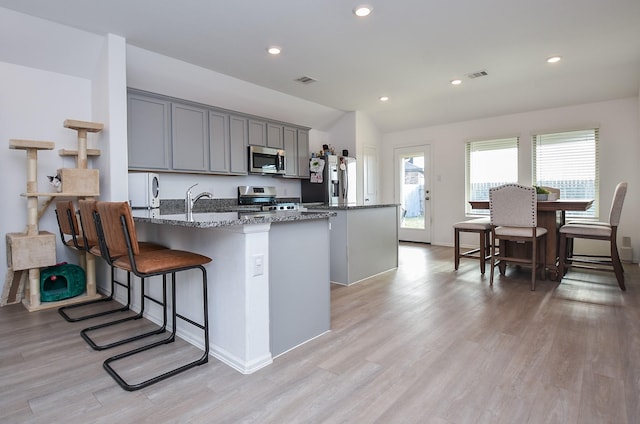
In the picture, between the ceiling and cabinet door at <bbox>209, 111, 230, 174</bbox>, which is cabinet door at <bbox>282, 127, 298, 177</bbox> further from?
cabinet door at <bbox>209, 111, 230, 174</bbox>

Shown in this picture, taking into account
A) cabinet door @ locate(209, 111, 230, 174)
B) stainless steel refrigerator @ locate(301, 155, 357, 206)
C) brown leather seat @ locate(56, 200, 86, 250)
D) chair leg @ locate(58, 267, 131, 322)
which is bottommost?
chair leg @ locate(58, 267, 131, 322)

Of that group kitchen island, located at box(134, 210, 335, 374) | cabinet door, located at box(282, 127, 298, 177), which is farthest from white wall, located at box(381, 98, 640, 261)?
kitchen island, located at box(134, 210, 335, 374)

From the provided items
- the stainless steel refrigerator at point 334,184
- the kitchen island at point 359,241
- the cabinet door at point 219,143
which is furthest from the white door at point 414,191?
the cabinet door at point 219,143

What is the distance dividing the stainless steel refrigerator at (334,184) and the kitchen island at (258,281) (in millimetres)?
3565

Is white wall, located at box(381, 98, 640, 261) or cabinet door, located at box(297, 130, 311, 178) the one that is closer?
white wall, located at box(381, 98, 640, 261)

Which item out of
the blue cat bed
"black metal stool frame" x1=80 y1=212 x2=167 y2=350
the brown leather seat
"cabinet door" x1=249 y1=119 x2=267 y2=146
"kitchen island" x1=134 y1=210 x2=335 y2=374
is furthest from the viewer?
"cabinet door" x1=249 y1=119 x2=267 y2=146

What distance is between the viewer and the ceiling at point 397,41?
2777 mm

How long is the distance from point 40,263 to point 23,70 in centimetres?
190

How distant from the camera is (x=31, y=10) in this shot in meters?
2.76

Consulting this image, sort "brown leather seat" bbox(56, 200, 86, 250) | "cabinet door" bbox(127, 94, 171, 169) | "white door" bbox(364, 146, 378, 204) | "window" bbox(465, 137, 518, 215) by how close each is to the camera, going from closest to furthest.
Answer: "brown leather seat" bbox(56, 200, 86, 250) → "cabinet door" bbox(127, 94, 171, 169) → "window" bbox(465, 137, 518, 215) → "white door" bbox(364, 146, 378, 204)

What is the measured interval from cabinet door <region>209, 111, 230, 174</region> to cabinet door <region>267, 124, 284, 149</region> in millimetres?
757

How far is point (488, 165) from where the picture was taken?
5934 millimetres

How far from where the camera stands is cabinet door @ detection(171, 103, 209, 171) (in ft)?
14.1

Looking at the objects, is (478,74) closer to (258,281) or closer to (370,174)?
(370,174)
